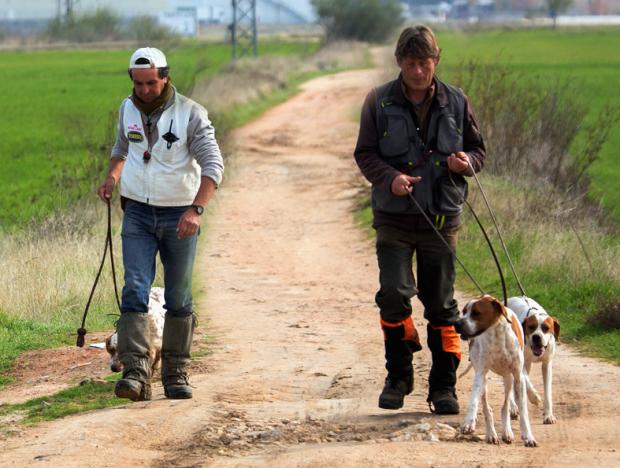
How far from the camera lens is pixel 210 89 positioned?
135 ft

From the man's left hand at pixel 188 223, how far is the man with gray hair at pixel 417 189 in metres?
1.09

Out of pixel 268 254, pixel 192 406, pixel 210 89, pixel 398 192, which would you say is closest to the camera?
pixel 398 192

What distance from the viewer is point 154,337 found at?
9.34 metres

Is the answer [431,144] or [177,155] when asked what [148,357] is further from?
[431,144]

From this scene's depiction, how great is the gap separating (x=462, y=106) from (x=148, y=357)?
2.52 metres

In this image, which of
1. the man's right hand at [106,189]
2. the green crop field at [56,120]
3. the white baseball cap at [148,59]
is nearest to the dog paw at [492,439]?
the man's right hand at [106,189]

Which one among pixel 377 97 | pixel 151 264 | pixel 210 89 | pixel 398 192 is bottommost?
pixel 210 89

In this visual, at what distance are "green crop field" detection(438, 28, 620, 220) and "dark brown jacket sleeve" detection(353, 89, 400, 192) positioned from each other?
1192cm

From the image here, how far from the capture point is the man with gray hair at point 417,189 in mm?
7414

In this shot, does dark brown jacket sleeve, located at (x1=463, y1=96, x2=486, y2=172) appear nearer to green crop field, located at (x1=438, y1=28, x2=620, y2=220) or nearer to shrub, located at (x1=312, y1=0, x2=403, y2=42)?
green crop field, located at (x1=438, y1=28, x2=620, y2=220)

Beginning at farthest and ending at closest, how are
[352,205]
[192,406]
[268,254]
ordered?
[352,205], [268,254], [192,406]

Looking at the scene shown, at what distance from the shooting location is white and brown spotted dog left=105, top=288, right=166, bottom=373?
9.16 metres

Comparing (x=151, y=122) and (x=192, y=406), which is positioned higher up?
(x=151, y=122)

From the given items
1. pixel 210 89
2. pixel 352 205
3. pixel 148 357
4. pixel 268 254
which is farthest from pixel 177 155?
pixel 210 89
